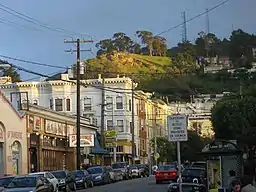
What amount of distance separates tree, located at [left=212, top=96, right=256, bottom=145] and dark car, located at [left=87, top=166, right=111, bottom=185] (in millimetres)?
11330

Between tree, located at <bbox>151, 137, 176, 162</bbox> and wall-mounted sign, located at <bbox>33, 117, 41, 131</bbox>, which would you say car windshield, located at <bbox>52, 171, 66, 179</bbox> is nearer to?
wall-mounted sign, located at <bbox>33, 117, 41, 131</bbox>

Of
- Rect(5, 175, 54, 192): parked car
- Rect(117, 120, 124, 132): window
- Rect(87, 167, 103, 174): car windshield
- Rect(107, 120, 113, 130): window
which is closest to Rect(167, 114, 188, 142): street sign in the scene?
Rect(5, 175, 54, 192): parked car

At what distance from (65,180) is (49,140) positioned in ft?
78.6

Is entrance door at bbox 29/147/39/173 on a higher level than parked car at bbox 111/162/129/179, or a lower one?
higher

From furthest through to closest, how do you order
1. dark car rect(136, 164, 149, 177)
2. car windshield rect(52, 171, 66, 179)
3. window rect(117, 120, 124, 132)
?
window rect(117, 120, 124, 132), dark car rect(136, 164, 149, 177), car windshield rect(52, 171, 66, 179)

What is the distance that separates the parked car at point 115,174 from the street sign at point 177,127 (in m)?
40.1

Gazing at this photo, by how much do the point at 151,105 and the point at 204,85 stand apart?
6046 centimetres

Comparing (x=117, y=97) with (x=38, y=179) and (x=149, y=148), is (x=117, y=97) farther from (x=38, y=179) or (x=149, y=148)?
(x=38, y=179)

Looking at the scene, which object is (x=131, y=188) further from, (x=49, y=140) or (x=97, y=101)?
(x=97, y=101)

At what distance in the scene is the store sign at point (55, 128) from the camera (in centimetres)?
6412

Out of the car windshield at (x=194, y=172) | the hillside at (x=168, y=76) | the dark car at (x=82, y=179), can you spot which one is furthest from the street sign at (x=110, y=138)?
the car windshield at (x=194, y=172)

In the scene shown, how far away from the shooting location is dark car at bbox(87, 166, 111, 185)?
176ft

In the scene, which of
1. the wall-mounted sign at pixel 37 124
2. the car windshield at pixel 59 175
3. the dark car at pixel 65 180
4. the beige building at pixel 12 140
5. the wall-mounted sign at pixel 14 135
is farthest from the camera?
the wall-mounted sign at pixel 37 124

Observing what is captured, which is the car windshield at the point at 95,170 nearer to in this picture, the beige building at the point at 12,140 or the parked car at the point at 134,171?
the beige building at the point at 12,140
